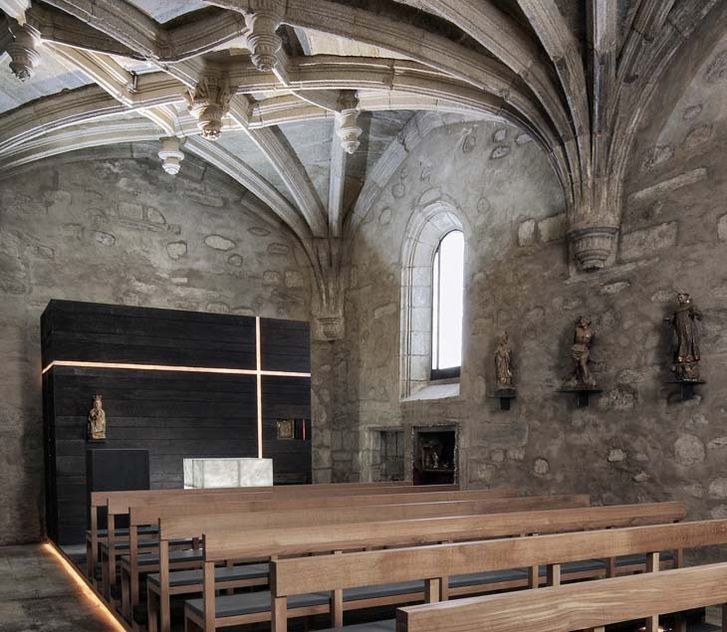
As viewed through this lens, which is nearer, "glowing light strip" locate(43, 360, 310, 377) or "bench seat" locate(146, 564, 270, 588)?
"bench seat" locate(146, 564, 270, 588)

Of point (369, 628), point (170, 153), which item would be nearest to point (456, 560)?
point (369, 628)

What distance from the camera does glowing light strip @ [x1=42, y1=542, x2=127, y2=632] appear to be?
440cm

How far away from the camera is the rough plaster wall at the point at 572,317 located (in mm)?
5574

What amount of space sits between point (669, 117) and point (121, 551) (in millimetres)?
5489

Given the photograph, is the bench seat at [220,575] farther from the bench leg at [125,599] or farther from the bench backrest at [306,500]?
the bench backrest at [306,500]

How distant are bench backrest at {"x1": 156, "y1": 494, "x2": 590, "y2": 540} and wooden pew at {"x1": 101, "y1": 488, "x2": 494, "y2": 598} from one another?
1.08 ft

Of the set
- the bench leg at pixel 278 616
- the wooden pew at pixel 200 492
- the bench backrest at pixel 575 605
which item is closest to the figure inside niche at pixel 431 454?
the wooden pew at pixel 200 492

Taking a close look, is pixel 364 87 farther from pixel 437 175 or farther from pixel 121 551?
pixel 121 551

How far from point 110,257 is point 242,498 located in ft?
17.4

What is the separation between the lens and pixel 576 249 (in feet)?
21.4

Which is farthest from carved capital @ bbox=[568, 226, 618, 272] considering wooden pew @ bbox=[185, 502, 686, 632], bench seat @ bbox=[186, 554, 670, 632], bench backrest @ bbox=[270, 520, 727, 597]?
bench backrest @ bbox=[270, 520, 727, 597]

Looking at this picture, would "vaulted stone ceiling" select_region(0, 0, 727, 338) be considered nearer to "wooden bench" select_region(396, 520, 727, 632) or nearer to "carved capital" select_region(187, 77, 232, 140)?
"carved capital" select_region(187, 77, 232, 140)

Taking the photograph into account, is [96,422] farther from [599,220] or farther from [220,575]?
[599,220]

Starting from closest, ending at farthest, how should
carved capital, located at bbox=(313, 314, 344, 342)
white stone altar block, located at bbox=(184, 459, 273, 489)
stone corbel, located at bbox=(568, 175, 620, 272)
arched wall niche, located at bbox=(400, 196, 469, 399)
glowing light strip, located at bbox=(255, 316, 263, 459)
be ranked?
stone corbel, located at bbox=(568, 175, 620, 272)
white stone altar block, located at bbox=(184, 459, 273, 489)
glowing light strip, located at bbox=(255, 316, 263, 459)
arched wall niche, located at bbox=(400, 196, 469, 399)
carved capital, located at bbox=(313, 314, 344, 342)
